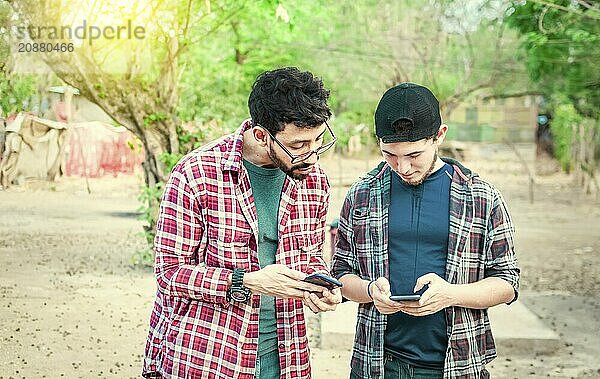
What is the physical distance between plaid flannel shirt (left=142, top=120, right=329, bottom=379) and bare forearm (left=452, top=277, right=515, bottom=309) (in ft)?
1.39

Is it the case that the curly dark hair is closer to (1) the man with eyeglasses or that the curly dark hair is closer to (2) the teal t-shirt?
(1) the man with eyeglasses

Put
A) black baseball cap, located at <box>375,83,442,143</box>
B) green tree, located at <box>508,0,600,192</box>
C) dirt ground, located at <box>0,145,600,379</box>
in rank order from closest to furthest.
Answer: black baseball cap, located at <box>375,83,442,143</box>
dirt ground, located at <box>0,145,600,379</box>
green tree, located at <box>508,0,600,192</box>

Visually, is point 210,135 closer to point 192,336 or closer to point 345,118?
point 192,336

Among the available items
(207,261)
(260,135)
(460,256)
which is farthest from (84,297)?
(460,256)

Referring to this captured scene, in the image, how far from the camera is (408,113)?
227 cm

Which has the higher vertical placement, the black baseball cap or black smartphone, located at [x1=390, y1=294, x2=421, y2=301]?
the black baseball cap

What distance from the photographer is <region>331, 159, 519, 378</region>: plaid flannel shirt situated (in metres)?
2.34

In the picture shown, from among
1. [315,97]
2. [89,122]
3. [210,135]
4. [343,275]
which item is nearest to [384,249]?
[343,275]

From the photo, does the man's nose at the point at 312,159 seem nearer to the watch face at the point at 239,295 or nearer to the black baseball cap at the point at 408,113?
the black baseball cap at the point at 408,113

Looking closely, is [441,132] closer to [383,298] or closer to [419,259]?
[419,259]

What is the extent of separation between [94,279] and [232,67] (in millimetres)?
4781

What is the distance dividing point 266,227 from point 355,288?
12.2 inches

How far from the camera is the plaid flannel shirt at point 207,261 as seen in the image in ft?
7.17

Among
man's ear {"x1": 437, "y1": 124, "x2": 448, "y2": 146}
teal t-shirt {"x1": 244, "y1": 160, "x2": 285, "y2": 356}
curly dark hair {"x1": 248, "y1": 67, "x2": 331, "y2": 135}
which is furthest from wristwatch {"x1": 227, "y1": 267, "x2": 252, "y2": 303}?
man's ear {"x1": 437, "y1": 124, "x2": 448, "y2": 146}
